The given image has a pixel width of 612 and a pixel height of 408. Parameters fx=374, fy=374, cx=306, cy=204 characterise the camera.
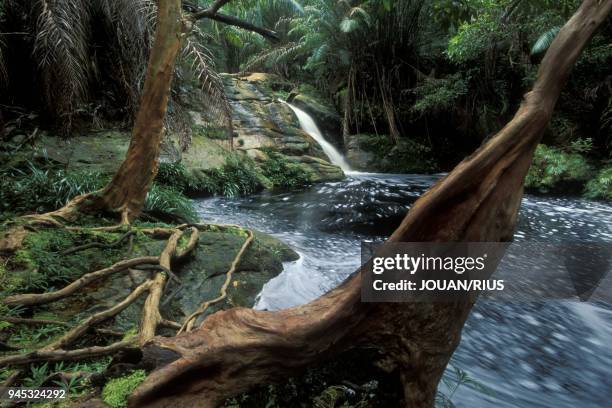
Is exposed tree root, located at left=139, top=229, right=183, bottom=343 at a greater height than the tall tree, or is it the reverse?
the tall tree

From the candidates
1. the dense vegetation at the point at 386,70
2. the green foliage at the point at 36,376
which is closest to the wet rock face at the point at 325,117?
the dense vegetation at the point at 386,70

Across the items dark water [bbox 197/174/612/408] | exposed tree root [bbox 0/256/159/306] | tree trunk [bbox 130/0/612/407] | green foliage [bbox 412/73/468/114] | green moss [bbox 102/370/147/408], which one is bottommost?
dark water [bbox 197/174/612/408]

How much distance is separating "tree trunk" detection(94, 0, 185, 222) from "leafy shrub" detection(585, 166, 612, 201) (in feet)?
29.8

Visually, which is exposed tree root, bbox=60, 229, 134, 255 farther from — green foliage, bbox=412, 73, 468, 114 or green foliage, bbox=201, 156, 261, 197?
green foliage, bbox=412, 73, 468, 114

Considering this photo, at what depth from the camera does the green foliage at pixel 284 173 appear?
923 centimetres

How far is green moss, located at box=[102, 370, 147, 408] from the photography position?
4.22ft

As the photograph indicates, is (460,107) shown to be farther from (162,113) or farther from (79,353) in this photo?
(79,353)

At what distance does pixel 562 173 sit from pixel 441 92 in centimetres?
375

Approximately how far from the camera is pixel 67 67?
15.8 feet

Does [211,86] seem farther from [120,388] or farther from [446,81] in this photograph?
[446,81]

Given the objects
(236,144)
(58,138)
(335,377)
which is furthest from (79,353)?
(236,144)

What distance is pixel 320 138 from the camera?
12500 mm

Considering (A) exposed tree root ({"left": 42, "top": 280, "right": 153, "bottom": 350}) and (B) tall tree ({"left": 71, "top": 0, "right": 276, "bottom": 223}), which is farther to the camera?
(B) tall tree ({"left": 71, "top": 0, "right": 276, "bottom": 223})

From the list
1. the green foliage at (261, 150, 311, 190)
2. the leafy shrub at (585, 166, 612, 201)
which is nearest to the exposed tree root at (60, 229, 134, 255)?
the green foliage at (261, 150, 311, 190)
